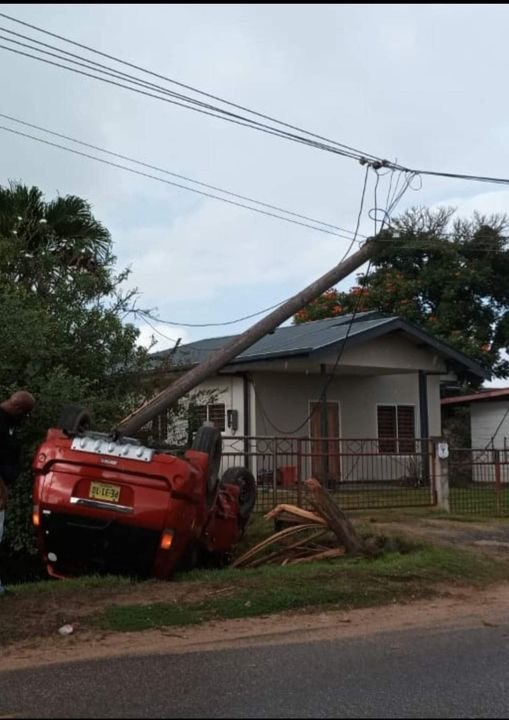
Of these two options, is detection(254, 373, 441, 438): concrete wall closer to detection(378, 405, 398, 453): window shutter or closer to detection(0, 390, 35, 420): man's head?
detection(378, 405, 398, 453): window shutter

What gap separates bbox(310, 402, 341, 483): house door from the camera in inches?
547

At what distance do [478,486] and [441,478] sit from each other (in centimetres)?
149

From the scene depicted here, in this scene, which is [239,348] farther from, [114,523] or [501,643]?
[501,643]

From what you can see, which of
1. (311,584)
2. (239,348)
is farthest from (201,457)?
(239,348)

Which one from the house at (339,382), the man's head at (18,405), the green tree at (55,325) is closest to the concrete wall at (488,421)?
the house at (339,382)

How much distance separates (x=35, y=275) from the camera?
12.8m

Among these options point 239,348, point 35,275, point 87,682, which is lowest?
point 87,682

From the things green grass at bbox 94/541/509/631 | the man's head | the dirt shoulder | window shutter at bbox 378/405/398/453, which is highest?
window shutter at bbox 378/405/398/453

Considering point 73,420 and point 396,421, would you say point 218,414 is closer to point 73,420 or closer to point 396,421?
point 396,421

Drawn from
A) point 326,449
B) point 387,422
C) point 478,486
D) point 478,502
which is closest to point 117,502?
point 326,449

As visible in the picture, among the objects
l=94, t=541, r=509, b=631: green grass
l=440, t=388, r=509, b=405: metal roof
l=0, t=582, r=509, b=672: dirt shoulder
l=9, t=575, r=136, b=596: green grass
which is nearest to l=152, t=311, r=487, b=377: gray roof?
l=440, t=388, r=509, b=405: metal roof

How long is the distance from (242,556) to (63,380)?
304cm

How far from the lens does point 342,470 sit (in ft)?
53.0

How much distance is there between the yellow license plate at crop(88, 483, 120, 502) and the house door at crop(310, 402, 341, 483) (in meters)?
5.96
